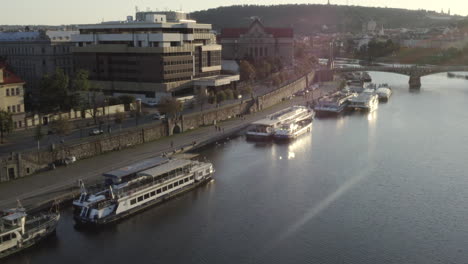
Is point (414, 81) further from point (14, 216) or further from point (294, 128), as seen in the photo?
point (14, 216)

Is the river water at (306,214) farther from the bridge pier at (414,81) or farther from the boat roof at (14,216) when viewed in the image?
the bridge pier at (414,81)

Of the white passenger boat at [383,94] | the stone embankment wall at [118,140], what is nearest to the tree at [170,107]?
the stone embankment wall at [118,140]

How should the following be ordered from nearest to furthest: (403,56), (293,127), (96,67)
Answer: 1. (293,127)
2. (96,67)
3. (403,56)

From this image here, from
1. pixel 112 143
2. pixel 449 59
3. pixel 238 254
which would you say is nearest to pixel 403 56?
pixel 449 59

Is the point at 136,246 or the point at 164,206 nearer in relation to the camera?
the point at 136,246

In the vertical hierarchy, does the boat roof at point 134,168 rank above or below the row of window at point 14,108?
below

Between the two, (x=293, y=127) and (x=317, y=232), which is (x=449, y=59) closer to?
(x=293, y=127)

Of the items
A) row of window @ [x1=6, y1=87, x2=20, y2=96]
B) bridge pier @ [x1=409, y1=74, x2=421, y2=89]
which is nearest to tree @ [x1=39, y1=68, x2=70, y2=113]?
row of window @ [x1=6, y1=87, x2=20, y2=96]
